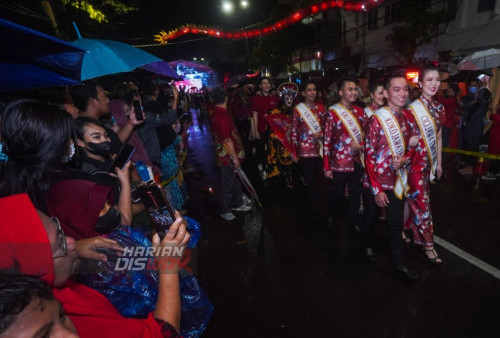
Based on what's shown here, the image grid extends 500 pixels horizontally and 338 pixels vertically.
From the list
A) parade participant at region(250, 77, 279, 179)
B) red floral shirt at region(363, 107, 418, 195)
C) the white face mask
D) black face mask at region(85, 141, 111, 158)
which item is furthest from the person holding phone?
parade participant at region(250, 77, 279, 179)

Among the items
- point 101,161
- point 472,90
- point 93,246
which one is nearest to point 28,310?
point 93,246

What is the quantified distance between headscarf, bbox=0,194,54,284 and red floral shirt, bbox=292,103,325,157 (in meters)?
4.33

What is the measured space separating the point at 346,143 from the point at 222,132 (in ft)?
6.17

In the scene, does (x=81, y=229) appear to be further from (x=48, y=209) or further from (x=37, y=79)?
(x=37, y=79)

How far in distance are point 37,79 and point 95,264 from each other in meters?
2.16

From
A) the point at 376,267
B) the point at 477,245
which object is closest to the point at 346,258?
the point at 376,267

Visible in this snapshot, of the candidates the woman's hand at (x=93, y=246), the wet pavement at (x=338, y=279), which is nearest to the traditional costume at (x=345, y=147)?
the wet pavement at (x=338, y=279)

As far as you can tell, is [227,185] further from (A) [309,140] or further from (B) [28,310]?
(B) [28,310]

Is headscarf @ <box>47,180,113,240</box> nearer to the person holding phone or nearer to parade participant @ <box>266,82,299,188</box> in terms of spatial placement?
the person holding phone

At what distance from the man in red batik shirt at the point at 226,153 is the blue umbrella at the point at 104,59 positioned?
1.35m

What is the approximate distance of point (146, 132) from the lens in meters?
3.94

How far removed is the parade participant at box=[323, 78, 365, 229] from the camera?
4.13m

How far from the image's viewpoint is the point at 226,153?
4980 mm

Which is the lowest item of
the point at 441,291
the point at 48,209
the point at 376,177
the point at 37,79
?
the point at 441,291
